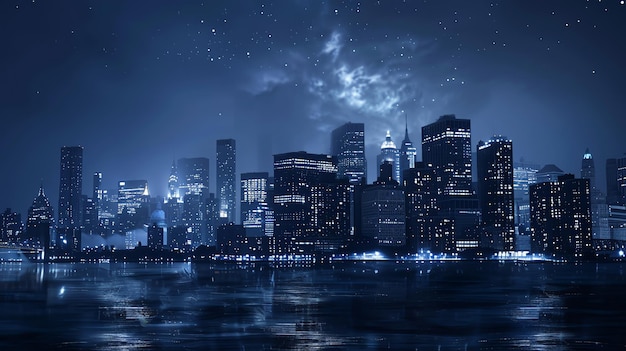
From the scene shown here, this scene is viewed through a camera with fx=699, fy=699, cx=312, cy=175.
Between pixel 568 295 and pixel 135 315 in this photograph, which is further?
pixel 568 295

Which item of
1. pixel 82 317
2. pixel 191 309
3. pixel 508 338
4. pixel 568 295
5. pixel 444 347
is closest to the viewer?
pixel 444 347

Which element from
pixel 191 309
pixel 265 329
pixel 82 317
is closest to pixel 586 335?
pixel 265 329

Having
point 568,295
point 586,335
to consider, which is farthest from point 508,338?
point 568,295

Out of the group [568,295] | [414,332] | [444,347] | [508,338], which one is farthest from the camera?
[568,295]

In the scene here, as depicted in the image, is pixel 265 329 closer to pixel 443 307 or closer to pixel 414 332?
pixel 414 332

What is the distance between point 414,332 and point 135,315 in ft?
88.7

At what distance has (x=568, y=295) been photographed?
95.2m

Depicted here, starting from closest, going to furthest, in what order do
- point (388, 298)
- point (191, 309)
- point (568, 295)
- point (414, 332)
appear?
point (414, 332), point (191, 309), point (388, 298), point (568, 295)

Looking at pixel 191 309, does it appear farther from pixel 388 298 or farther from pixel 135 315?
pixel 388 298

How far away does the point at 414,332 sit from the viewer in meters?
51.1

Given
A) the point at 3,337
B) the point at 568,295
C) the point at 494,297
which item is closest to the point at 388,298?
the point at 494,297

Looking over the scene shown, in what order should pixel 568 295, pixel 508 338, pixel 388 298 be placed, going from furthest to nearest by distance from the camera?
1. pixel 568 295
2. pixel 388 298
3. pixel 508 338

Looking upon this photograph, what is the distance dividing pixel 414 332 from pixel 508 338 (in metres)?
6.84

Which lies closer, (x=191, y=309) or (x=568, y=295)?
(x=191, y=309)
